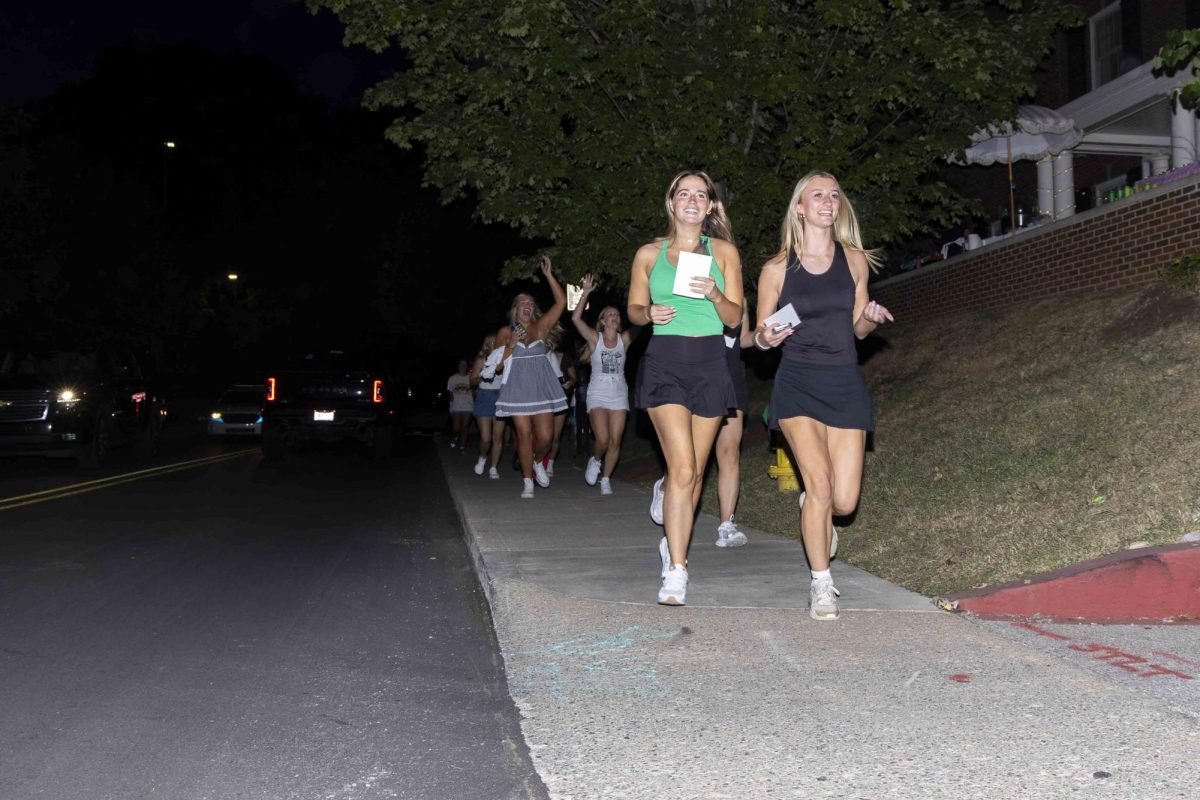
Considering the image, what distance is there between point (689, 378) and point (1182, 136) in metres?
14.4

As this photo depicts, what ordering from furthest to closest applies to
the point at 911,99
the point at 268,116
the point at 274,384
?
the point at 268,116, the point at 274,384, the point at 911,99

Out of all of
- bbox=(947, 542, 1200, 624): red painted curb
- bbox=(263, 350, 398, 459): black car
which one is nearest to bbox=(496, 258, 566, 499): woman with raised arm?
bbox=(947, 542, 1200, 624): red painted curb

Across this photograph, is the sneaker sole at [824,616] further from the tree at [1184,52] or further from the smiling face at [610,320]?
the smiling face at [610,320]

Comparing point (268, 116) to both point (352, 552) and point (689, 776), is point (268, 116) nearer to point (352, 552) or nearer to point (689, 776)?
point (352, 552)

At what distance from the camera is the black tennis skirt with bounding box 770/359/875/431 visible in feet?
18.1

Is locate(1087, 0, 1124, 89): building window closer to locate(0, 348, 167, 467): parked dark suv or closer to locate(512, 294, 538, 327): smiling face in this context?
locate(512, 294, 538, 327): smiling face

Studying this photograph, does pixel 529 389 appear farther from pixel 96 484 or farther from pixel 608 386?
pixel 96 484

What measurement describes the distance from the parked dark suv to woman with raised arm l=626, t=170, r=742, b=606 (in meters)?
13.6

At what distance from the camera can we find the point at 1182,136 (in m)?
17.2

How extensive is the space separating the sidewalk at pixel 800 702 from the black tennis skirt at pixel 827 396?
91 cm

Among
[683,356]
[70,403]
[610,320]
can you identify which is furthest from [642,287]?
[70,403]

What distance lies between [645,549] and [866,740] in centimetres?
391

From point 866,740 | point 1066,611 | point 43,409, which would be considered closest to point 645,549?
point 1066,611

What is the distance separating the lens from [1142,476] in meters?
6.81
